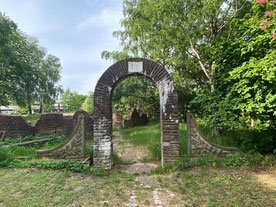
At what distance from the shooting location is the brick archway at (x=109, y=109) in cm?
450

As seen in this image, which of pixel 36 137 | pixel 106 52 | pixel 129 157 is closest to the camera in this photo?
pixel 129 157

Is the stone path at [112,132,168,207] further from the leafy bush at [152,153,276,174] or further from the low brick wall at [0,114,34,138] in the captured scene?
the low brick wall at [0,114,34,138]

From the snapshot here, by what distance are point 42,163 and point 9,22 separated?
731 inches

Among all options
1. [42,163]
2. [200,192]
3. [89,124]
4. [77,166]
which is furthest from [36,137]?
[200,192]

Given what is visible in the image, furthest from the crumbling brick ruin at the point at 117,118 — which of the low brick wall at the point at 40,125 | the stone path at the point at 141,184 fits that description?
the stone path at the point at 141,184

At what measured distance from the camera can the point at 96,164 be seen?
4.48 meters

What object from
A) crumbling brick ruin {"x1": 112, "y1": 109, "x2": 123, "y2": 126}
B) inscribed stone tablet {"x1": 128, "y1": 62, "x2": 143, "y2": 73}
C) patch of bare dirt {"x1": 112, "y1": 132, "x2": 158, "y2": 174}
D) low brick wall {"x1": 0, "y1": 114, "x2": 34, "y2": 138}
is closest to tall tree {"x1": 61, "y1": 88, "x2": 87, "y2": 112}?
crumbling brick ruin {"x1": 112, "y1": 109, "x2": 123, "y2": 126}

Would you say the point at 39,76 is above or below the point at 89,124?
above

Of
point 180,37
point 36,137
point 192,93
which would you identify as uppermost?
point 180,37

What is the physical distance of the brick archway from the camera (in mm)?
4504

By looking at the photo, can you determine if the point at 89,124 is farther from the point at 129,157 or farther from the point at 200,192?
the point at 200,192

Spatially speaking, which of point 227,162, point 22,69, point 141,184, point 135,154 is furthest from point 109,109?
point 22,69

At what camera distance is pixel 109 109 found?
4.60 metres

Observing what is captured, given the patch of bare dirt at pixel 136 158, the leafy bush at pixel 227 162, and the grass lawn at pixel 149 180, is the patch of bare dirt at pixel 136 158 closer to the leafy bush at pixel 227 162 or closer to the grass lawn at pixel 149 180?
the grass lawn at pixel 149 180
